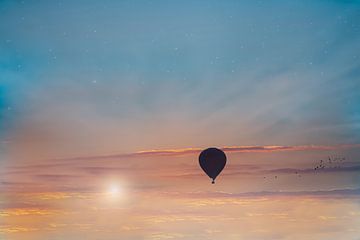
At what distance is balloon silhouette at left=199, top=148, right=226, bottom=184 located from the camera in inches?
2492

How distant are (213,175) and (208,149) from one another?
11.6 ft

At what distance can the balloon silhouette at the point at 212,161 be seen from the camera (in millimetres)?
63291

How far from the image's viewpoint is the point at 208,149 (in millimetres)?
64750

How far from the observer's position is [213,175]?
206 feet

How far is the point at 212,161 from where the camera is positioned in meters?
63.9
